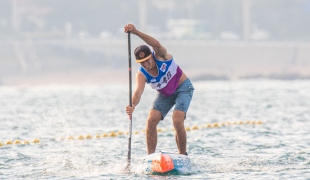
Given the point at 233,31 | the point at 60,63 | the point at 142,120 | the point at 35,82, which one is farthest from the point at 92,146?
the point at 233,31

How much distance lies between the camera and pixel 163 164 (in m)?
16.8

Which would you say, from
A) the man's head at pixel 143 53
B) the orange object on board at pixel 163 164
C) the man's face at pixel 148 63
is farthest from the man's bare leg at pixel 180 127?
the man's head at pixel 143 53

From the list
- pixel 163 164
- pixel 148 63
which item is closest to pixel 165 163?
pixel 163 164

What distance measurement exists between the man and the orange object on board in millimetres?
842

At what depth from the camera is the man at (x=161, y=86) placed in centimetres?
1691

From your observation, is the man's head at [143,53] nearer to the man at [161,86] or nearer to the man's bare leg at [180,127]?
the man at [161,86]

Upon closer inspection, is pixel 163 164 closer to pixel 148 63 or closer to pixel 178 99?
pixel 178 99

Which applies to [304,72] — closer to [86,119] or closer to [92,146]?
[86,119]

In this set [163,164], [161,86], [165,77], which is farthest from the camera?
[161,86]

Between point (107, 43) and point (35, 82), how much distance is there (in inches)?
435

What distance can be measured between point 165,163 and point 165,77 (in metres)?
1.56

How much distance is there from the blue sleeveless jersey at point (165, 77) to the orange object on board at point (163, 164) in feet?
4.27

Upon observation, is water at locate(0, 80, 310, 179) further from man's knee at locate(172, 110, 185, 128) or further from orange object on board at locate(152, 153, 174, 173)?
man's knee at locate(172, 110, 185, 128)

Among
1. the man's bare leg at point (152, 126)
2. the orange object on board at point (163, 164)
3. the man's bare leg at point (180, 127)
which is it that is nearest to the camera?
the orange object on board at point (163, 164)
